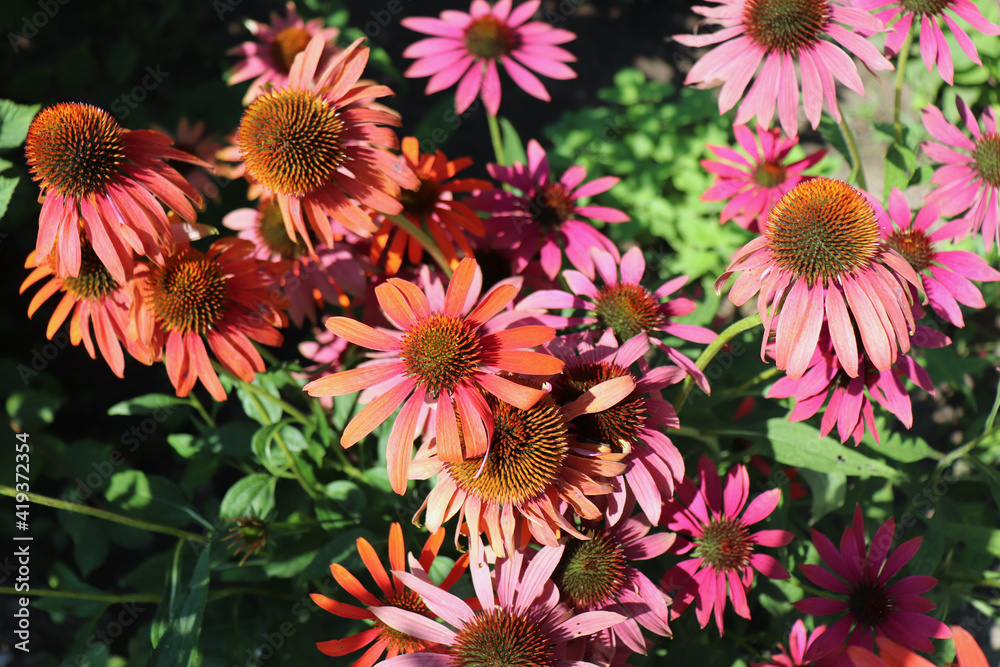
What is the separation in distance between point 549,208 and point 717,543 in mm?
1000

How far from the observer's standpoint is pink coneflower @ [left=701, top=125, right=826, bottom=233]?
1.96 meters

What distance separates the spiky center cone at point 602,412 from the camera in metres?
1.31

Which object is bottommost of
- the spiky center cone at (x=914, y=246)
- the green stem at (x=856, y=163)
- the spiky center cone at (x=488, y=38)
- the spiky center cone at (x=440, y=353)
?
the spiky center cone at (x=440, y=353)

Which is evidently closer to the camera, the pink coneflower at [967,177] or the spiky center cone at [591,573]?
the spiky center cone at [591,573]

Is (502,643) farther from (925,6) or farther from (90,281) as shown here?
(925,6)

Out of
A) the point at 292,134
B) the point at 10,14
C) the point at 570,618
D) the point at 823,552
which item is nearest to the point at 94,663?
the point at 570,618

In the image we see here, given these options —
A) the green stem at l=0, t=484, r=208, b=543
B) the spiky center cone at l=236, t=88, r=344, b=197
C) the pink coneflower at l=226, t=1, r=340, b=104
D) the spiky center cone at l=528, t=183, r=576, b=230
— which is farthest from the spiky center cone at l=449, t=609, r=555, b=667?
the pink coneflower at l=226, t=1, r=340, b=104

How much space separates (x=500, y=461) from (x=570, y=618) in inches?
15.1

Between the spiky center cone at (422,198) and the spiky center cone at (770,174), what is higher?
the spiky center cone at (770,174)

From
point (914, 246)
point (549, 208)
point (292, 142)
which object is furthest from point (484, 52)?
point (914, 246)

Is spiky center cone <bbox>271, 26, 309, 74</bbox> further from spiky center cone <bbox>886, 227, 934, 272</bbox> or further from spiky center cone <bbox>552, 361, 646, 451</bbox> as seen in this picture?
spiky center cone <bbox>886, 227, 934, 272</bbox>

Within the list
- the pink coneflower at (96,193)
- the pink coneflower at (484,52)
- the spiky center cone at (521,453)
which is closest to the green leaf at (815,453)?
the spiky center cone at (521,453)

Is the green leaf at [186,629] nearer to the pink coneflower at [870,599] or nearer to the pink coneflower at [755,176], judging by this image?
the pink coneflower at [870,599]

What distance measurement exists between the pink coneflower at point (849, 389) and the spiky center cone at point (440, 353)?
0.70 m
